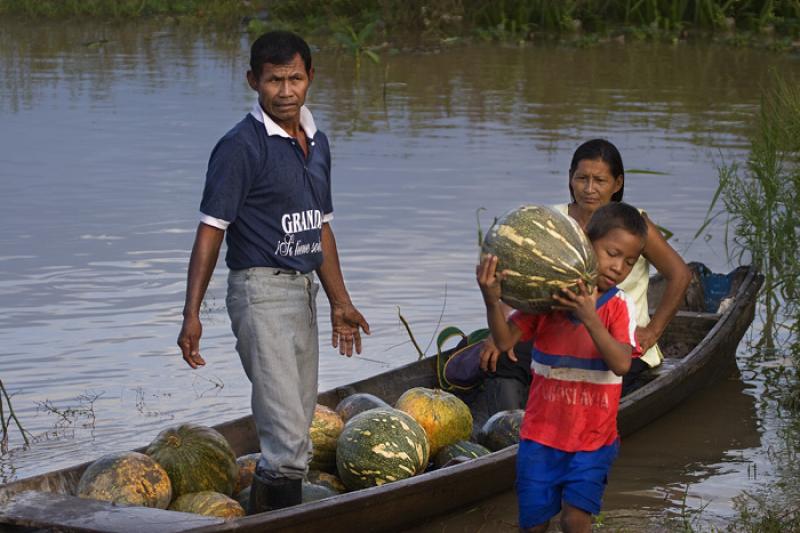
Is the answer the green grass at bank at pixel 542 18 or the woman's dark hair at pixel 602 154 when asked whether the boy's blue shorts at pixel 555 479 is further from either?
the green grass at bank at pixel 542 18

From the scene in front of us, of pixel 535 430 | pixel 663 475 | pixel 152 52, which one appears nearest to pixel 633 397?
pixel 663 475

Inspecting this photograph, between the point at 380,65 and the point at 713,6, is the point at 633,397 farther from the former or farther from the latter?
the point at 713,6

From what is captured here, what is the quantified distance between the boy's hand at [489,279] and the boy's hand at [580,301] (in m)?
0.19

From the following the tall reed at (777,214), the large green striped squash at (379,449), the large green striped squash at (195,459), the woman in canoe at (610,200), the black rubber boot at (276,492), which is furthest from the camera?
the tall reed at (777,214)

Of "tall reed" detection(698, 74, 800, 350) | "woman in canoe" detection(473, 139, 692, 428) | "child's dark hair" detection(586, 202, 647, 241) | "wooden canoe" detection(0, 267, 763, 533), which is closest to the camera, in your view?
"child's dark hair" detection(586, 202, 647, 241)

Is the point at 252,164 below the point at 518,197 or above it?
above

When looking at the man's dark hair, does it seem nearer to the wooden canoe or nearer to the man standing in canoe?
the man standing in canoe

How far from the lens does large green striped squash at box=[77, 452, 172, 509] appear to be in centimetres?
542

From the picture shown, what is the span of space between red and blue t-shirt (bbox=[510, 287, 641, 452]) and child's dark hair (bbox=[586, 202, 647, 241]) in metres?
0.20

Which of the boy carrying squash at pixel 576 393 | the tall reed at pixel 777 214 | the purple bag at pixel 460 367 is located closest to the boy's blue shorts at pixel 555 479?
the boy carrying squash at pixel 576 393

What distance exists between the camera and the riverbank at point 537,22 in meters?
26.5

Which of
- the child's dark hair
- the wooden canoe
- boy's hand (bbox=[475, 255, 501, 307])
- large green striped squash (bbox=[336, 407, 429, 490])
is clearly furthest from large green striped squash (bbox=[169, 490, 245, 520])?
the child's dark hair

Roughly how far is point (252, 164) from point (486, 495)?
1.92 metres

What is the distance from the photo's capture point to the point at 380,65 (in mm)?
24172
